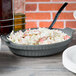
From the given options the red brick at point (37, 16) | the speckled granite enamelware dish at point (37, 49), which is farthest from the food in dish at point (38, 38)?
the red brick at point (37, 16)

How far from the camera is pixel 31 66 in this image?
3.32 feet

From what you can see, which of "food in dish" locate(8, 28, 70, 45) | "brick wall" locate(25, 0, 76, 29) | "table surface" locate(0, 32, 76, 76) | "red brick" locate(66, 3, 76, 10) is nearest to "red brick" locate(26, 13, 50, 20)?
"brick wall" locate(25, 0, 76, 29)

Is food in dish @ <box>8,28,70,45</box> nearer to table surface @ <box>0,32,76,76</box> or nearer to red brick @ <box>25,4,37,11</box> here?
table surface @ <box>0,32,76,76</box>

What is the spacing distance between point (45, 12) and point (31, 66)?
108cm

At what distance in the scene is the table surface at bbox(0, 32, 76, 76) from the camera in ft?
3.02

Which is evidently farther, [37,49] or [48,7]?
[48,7]

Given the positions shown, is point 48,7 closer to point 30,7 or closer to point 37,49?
point 30,7

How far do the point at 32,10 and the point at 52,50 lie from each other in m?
0.94

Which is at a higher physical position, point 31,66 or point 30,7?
point 30,7

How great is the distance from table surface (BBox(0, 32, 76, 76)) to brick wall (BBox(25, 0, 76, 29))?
2.86ft

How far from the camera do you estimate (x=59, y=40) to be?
1.17 meters

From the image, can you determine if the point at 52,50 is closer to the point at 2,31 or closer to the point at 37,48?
the point at 37,48

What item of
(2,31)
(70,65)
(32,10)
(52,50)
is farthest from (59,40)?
(32,10)

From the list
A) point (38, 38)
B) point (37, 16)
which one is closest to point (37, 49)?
point (38, 38)
